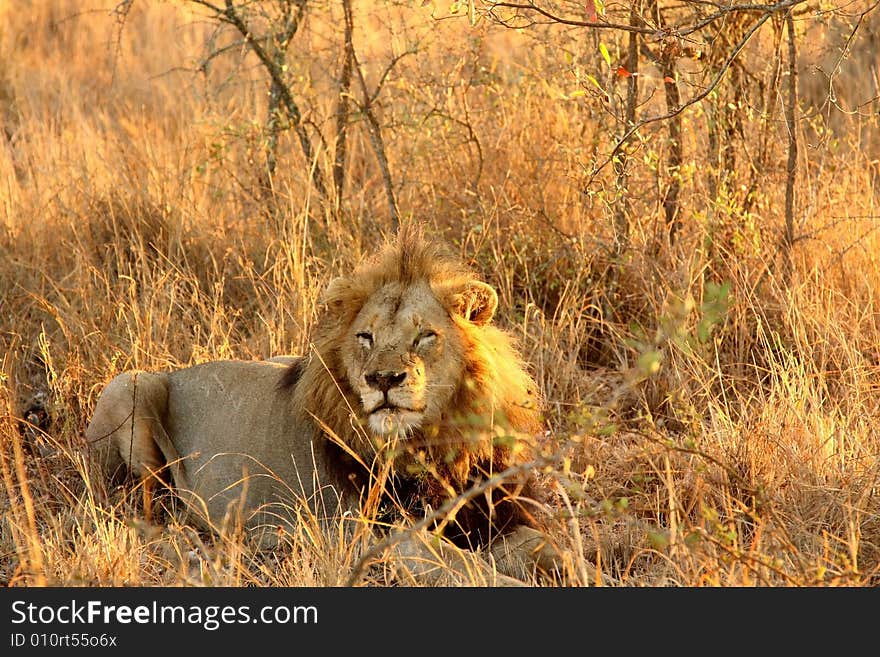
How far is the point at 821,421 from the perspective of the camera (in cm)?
502

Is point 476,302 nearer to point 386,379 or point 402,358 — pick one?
point 402,358

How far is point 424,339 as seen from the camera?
446cm

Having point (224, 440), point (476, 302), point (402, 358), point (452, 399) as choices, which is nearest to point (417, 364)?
point (402, 358)

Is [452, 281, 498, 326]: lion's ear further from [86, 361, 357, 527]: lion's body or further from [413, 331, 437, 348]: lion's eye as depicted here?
[86, 361, 357, 527]: lion's body

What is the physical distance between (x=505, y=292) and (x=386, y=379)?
2.31 m

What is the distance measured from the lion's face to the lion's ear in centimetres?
7

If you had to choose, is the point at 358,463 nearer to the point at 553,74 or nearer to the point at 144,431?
the point at 144,431

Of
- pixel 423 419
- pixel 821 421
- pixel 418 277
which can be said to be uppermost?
pixel 418 277

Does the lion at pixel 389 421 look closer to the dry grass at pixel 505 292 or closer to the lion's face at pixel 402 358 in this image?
the lion's face at pixel 402 358

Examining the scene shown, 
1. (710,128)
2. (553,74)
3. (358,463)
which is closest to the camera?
(358,463)

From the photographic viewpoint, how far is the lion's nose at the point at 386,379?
4305 millimetres

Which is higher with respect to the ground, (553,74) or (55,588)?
(553,74)
